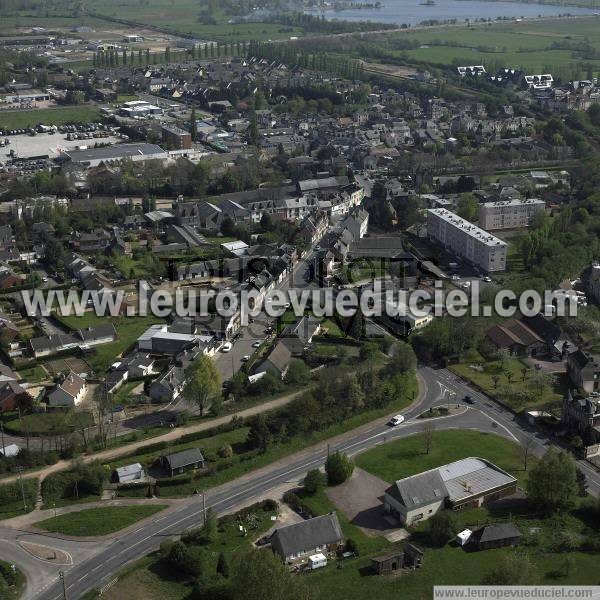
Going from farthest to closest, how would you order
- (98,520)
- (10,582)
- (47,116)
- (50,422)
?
(47,116), (50,422), (98,520), (10,582)

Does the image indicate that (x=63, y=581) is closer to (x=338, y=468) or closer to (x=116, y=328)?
(x=338, y=468)

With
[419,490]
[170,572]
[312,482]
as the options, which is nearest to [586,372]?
[419,490]

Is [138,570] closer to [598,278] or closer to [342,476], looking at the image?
[342,476]

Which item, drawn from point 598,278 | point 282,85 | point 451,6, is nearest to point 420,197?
point 598,278

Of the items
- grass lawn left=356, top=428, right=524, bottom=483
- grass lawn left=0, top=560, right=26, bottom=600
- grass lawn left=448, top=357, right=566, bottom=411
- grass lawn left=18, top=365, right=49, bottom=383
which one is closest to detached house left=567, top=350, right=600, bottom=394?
grass lawn left=448, top=357, right=566, bottom=411

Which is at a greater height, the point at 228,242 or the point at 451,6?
the point at 451,6

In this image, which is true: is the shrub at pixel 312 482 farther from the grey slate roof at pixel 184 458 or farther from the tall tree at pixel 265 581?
the tall tree at pixel 265 581

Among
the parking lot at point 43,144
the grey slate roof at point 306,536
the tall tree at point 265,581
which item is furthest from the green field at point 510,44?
the tall tree at point 265,581
